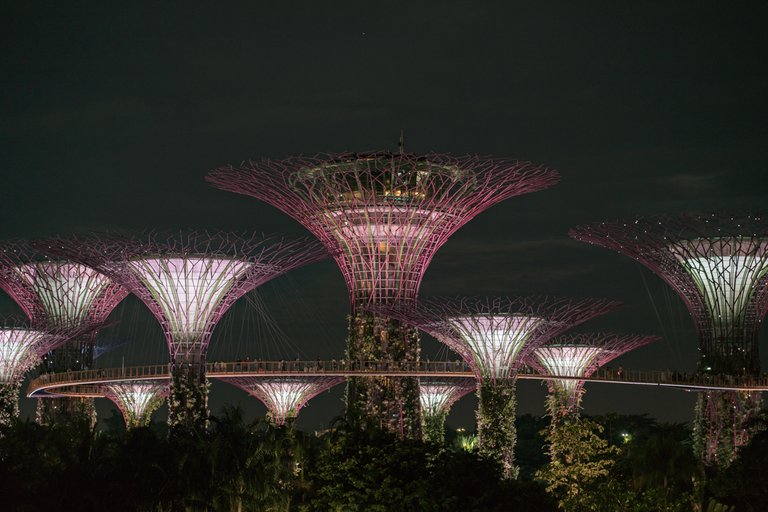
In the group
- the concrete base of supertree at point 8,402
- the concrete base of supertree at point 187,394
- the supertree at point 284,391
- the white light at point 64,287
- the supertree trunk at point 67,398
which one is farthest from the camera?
the supertree trunk at point 67,398

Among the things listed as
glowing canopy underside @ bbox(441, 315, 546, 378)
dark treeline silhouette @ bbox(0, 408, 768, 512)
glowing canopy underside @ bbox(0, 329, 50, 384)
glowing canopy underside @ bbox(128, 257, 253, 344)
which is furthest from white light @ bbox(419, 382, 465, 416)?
dark treeline silhouette @ bbox(0, 408, 768, 512)

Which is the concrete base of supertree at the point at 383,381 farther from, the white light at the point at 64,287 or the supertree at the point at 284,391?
the white light at the point at 64,287

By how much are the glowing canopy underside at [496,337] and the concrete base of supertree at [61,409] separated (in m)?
32.5

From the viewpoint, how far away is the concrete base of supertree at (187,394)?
66125 mm

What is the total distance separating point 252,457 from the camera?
52.5m

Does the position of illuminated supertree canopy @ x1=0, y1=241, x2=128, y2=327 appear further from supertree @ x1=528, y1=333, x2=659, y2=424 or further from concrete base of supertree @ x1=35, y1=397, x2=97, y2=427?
supertree @ x1=528, y1=333, x2=659, y2=424

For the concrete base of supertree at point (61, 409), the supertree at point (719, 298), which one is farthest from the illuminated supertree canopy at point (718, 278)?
the concrete base of supertree at point (61, 409)

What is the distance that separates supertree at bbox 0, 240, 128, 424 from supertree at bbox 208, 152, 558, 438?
18673mm

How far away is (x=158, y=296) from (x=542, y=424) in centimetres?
7598

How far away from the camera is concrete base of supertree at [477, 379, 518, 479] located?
6869cm

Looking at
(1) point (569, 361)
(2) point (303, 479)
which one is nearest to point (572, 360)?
(1) point (569, 361)

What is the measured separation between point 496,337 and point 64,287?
3221 cm

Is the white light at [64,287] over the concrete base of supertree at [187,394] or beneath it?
over

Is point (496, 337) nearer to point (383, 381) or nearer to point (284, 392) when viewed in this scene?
point (383, 381)
